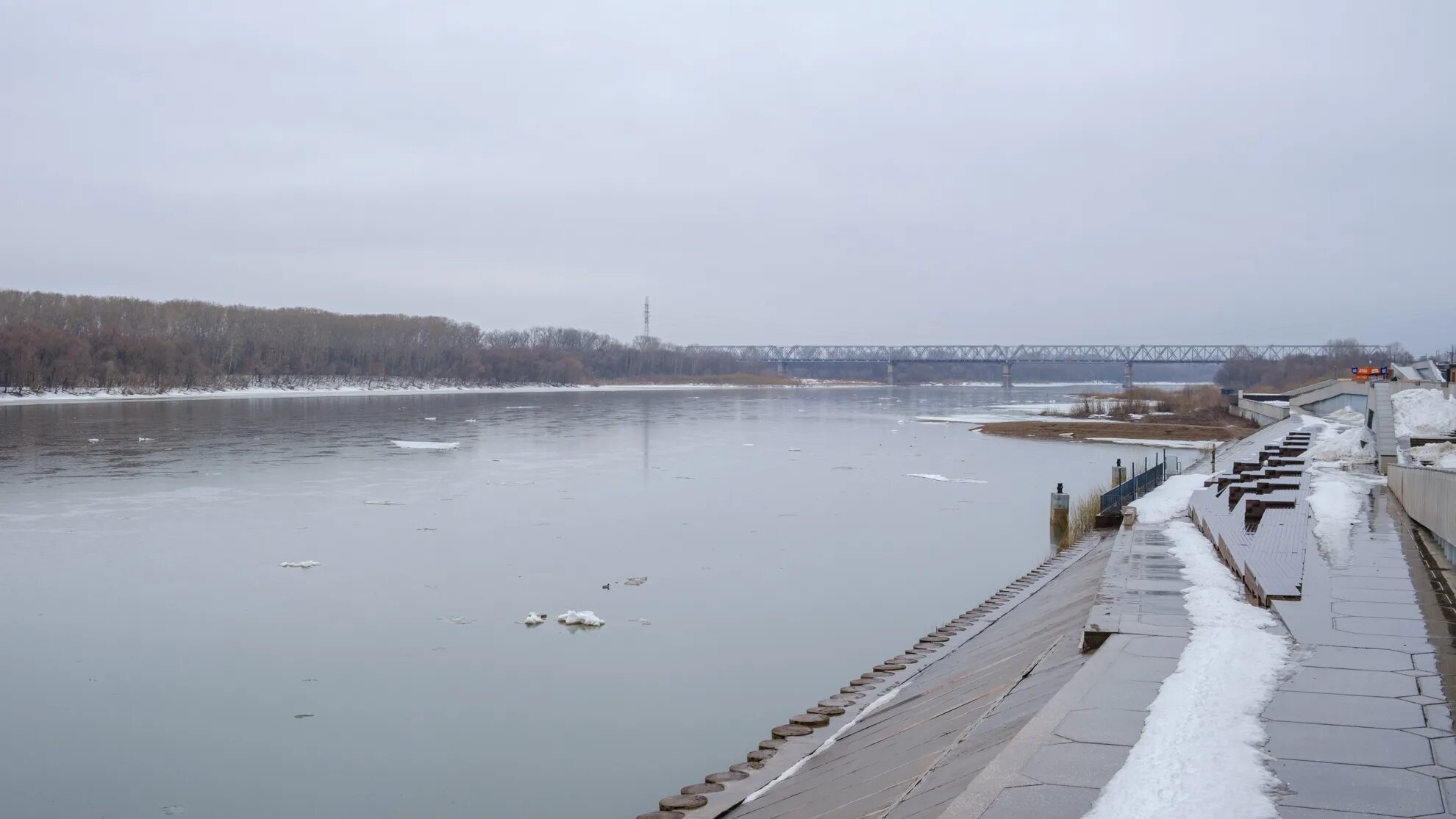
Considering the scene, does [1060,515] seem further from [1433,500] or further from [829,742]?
[829,742]

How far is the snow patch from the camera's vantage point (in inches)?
1423

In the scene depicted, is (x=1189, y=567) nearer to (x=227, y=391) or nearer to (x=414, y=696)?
(x=414, y=696)

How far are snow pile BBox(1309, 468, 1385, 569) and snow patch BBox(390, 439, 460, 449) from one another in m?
27.0

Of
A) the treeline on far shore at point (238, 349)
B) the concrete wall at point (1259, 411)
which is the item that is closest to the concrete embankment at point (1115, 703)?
the concrete wall at point (1259, 411)

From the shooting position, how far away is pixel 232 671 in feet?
35.3

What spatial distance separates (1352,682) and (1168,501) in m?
11.8

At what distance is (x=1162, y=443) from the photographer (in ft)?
144

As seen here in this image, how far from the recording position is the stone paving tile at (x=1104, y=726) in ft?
16.2

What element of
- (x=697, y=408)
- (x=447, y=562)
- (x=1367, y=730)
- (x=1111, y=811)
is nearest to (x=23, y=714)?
(x=447, y=562)

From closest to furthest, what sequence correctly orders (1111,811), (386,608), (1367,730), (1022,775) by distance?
(1111,811), (1022,775), (1367,730), (386,608)

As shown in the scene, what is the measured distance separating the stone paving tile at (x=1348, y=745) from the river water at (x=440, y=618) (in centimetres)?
484

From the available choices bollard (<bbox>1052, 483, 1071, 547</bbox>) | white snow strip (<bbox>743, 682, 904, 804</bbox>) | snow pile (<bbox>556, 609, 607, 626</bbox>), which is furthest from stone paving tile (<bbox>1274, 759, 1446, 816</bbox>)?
bollard (<bbox>1052, 483, 1071, 547</bbox>)

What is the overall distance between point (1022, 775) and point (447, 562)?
12990 mm

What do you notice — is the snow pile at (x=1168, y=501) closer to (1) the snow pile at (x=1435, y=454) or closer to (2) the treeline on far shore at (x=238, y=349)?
(1) the snow pile at (x=1435, y=454)
